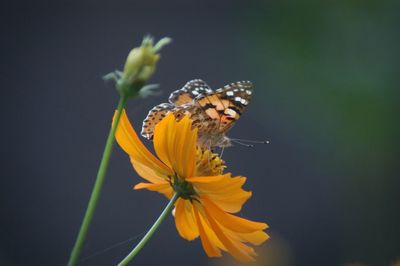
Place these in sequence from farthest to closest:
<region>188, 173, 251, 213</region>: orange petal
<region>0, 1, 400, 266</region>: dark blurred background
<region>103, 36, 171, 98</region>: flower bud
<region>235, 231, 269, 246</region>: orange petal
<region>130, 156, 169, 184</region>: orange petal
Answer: <region>0, 1, 400, 266</region>: dark blurred background, <region>130, 156, 169, 184</region>: orange petal, <region>235, 231, 269, 246</region>: orange petal, <region>188, 173, 251, 213</region>: orange petal, <region>103, 36, 171, 98</region>: flower bud

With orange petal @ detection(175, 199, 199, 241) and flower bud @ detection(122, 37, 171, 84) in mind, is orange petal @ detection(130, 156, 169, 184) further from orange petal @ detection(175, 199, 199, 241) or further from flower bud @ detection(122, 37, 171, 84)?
flower bud @ detection(122, 37, 171, 84)

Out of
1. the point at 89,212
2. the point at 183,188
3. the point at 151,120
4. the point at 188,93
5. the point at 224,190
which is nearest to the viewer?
the point at 89,212

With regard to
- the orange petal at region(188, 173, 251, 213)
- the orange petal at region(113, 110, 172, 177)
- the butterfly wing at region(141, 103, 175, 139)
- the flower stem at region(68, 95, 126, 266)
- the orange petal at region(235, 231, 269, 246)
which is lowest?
the orange petal at region(235, 231, 269, 246)

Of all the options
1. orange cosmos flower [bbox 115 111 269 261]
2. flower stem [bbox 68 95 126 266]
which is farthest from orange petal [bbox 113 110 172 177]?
flower stem [bbox 68 95 126 266]

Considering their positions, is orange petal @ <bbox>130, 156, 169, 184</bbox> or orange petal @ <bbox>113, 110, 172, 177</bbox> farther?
orange petal @ <bbox>130, 156, 169, 184</bbox>

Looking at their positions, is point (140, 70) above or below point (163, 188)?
above

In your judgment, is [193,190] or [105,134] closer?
[193,190]

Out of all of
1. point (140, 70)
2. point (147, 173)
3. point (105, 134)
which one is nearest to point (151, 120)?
point (147, 173)

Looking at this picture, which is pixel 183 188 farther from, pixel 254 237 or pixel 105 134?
pixel 105 134
